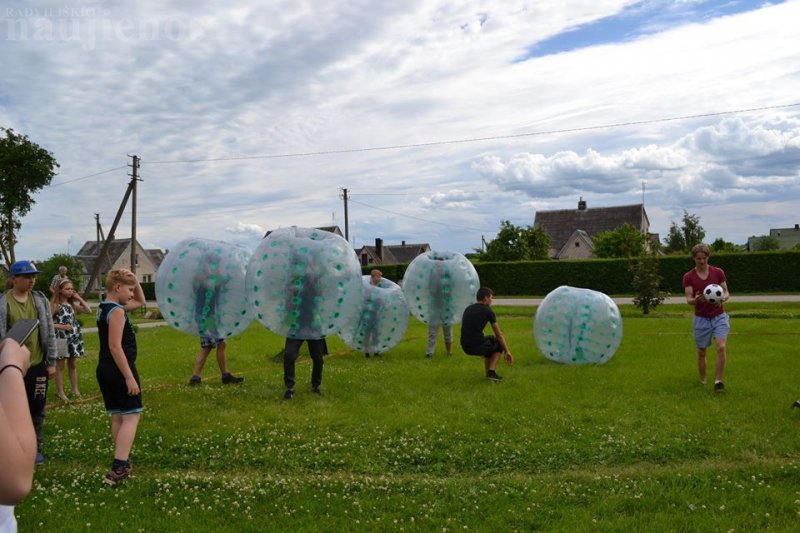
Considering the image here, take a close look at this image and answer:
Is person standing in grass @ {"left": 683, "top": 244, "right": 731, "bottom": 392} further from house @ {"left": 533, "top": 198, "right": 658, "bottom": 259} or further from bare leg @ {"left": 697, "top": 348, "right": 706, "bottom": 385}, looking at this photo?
house @ {"left": 533, "top": 198, "right": 658, "bottom": 259}

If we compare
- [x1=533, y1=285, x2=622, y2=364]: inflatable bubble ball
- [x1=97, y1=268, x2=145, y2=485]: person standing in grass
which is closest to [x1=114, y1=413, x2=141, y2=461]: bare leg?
[x1=97, y1=268, x2=145, y2=485]: person standing in grass

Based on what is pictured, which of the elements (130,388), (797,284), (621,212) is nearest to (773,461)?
(130,388)

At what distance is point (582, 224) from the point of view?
79188 mm

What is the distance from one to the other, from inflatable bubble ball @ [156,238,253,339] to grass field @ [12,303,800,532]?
1150mm

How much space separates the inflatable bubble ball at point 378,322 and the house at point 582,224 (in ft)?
202

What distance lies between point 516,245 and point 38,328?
52062mm

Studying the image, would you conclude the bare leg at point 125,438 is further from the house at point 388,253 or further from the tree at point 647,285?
the house at point 388,253

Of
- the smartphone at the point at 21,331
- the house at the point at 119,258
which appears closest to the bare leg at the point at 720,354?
the smartphone at the point at 21,331

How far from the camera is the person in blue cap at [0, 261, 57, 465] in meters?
7.34

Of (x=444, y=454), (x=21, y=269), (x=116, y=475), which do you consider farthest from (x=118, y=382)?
(x=444, y=454)

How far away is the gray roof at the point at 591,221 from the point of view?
254 feet

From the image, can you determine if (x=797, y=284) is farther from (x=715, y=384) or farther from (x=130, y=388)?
(x=130, y=388)

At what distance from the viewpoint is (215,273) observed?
1138 cm

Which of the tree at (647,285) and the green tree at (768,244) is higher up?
the green tree at (768,244)
